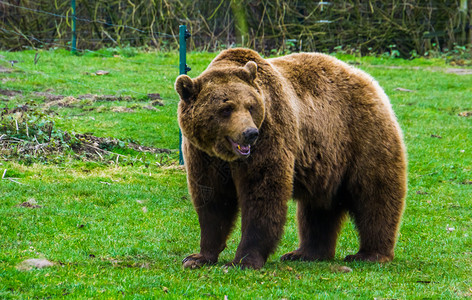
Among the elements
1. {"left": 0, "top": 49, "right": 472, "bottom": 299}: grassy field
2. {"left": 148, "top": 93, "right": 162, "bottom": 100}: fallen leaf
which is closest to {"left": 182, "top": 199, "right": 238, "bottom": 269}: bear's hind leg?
{"left": 0, "top": 49, "right": 472, "bottom": 299}: grassy field

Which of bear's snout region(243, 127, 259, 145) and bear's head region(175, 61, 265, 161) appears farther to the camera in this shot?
bear's head region(175, 61, 265, 161)

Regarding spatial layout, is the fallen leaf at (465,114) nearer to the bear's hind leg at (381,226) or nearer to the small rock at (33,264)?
the bear's hind leg at (381,226)

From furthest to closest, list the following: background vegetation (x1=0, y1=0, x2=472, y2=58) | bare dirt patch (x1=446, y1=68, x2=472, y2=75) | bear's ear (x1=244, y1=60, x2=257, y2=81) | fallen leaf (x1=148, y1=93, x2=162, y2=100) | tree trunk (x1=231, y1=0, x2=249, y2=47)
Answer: background vegetation (x1=0, y1=0, x2=472, y2=58) → tree trunk (x1=231, y1=0, x2=249, y2=47) → bare dirt patch (x1=446, y1=68, x2=472, y2=75) → fallen leaf (x1=148, y1=93, x2=162, y2=100) → bear's ear (x1=244, y1=60, x2=257, y2=81)

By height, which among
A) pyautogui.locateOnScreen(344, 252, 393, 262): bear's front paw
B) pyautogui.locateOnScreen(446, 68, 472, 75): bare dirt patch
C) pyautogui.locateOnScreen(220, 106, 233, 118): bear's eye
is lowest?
pyautogui.locateOnScreen(344, 252, 393, 262): bear's front paw

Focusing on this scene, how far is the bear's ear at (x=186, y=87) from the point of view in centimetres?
566

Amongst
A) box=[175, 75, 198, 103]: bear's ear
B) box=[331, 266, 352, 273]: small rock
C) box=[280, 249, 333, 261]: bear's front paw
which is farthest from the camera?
box=[280, 249, 333, 261]: bear's front paw

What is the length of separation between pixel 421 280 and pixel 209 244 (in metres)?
1.93

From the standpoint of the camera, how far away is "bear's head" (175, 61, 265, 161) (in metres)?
5.58

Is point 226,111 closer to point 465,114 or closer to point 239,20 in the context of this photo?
point 465,114

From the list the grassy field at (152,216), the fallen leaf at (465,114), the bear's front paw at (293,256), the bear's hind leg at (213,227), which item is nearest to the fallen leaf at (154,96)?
the grassy field at (152,216)

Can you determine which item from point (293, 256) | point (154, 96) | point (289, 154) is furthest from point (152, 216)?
point (154, 96)

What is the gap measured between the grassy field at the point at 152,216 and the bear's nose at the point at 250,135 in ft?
3.68

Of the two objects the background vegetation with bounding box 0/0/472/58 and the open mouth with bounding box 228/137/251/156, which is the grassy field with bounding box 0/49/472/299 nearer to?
the open mouth with bounding box 228/137/251/156

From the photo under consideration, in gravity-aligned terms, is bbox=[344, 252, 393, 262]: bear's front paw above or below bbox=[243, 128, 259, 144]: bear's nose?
below
